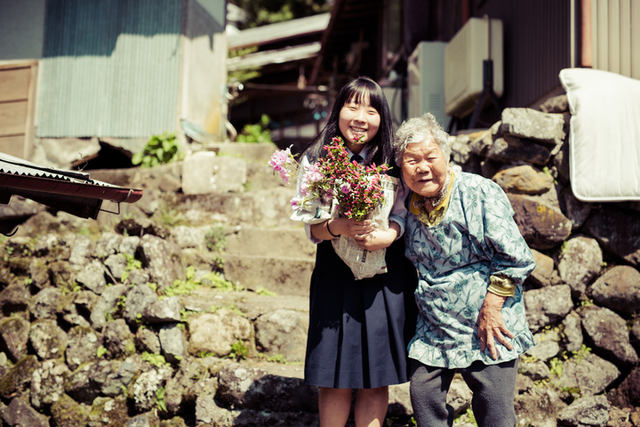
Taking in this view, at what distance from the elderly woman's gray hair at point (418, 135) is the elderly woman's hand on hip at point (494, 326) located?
0.77 metres

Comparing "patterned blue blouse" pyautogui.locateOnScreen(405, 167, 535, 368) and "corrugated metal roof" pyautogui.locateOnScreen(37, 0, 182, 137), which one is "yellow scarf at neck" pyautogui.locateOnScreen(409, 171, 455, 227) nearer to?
"patterned blue blouse" pyautogui.locateOnScreen(405, 167, 535, 368)

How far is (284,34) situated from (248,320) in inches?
442

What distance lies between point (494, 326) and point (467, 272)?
291 mm

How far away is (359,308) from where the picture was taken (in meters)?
2.55

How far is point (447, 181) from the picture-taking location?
2.45 m

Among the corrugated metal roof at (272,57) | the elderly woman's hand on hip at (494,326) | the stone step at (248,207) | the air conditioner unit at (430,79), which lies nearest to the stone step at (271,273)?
the stone step at (248,207)

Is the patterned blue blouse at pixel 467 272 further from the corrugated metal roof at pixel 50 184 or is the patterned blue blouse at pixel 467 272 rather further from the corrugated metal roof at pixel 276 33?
the corrugated metal roof at pixel 276 33

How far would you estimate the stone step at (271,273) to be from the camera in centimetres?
461

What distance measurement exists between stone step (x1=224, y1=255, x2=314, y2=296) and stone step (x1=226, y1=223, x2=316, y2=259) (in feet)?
1.34

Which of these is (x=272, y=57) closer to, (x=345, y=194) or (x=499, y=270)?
(x=345, y=194)

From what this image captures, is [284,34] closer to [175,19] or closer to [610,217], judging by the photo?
[175,19]

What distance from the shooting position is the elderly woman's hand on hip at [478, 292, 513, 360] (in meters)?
2.28

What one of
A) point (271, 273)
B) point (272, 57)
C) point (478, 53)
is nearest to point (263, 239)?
point (271, 273)

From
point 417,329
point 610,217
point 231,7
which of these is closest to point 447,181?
point 417,329
